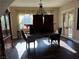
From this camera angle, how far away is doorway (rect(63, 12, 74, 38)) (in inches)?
311

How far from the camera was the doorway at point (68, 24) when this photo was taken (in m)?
7.91

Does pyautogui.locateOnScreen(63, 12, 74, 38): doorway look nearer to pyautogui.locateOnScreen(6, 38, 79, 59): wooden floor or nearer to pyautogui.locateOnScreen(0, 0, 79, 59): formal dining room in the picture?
pyautogui.locateOnScreen(0, 0, 79, 59): formal dining room

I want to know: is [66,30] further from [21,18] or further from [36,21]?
[21,18]

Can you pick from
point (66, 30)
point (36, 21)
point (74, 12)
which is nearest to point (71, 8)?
point (74, 12)

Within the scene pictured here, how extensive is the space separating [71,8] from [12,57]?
17.2 feet

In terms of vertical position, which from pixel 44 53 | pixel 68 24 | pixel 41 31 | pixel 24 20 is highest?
pixel 24 20

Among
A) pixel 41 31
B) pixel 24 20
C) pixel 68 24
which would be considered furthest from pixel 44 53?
pixel 24 20

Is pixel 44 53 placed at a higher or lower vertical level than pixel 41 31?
lower

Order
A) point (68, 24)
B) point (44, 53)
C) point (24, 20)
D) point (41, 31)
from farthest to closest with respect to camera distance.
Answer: point (24, 20)
point (68, 24)
point (41, 31)
point (44, 53)

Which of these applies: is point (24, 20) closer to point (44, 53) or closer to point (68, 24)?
point (68, 24)

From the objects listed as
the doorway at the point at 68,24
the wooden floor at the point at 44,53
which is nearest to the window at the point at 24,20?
the doorway at the point at 68,24

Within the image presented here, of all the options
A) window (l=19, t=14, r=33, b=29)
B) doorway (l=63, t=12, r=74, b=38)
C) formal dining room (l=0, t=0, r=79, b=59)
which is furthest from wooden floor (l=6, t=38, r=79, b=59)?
window (l=19, t=14, r=33, b=29)

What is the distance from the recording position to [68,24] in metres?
8.44

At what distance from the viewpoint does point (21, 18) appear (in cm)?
989
